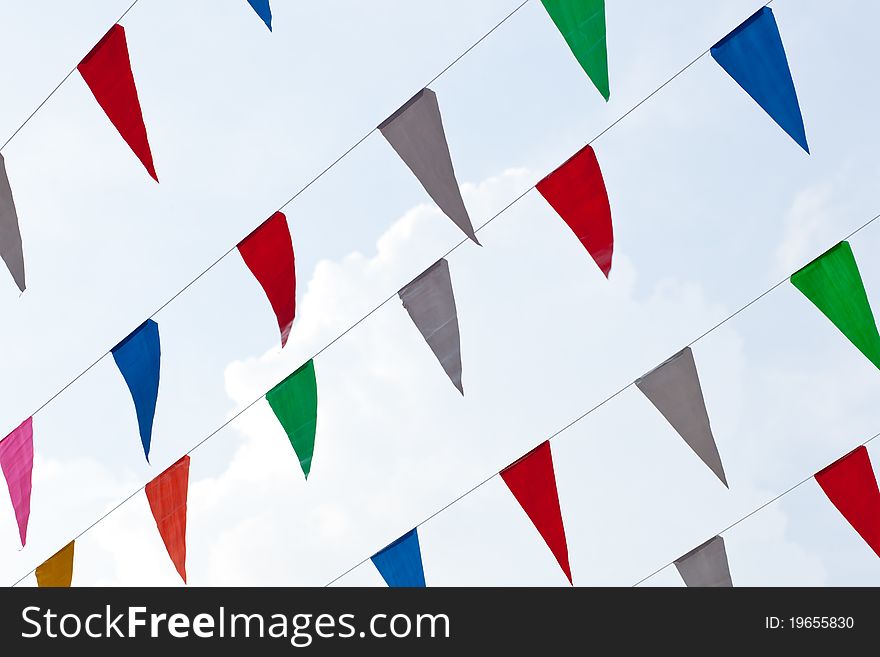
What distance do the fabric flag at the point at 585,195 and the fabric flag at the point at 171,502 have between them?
1.96 m

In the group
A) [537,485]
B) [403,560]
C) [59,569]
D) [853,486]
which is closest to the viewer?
[853,486]

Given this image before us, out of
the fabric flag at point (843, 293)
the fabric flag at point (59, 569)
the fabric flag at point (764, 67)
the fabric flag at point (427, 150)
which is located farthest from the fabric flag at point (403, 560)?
the fabric flag at point (764, 67)

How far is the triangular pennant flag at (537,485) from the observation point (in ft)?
13.7

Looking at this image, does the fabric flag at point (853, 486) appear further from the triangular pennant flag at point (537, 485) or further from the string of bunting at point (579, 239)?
the triangular pennant flag at point (537, 485)

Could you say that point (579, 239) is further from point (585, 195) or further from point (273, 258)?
point (273, 258)

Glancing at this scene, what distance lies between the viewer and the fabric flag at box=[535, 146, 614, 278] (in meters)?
3.75

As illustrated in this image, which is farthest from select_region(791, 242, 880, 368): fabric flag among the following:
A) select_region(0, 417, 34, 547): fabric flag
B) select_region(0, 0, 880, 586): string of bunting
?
select_region(0, 417, 34, 547): fabric flag

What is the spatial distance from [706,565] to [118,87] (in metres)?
2.68

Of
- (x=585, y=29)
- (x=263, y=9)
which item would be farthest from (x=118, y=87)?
(x=585, y=29)

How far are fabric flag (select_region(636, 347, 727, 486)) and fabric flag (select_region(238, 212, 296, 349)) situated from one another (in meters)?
1.29

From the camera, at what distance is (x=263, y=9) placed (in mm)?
3521

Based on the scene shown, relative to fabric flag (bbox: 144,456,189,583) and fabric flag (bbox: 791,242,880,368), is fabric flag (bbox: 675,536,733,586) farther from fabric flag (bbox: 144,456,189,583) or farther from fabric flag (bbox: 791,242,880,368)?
fabric flag (bbox: 144,456,189,583)

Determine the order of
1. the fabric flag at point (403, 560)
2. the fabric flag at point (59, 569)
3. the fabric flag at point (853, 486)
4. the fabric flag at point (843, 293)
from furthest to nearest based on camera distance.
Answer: the fabric flag at point (59, 569) < the fabric flag at point (403, 560) < the fabric flag at point (853, 486) < the fabric flag at point (843, 293)
